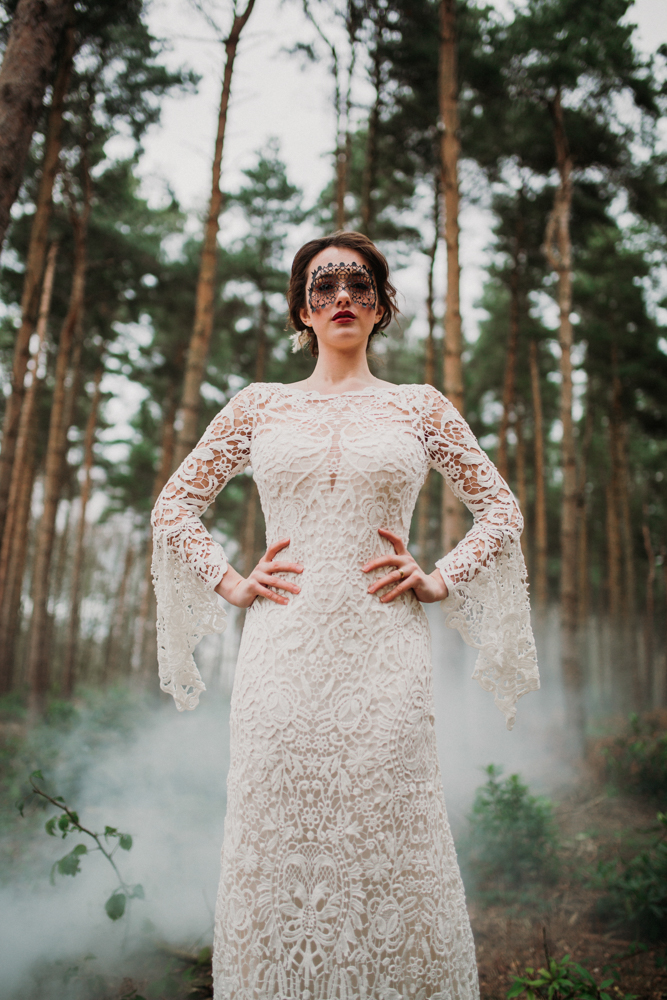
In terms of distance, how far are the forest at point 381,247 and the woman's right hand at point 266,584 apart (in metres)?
1.86

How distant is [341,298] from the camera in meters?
1.94

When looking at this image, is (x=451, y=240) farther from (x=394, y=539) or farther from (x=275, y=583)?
(x=275, y=583)

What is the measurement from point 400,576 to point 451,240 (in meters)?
5.07

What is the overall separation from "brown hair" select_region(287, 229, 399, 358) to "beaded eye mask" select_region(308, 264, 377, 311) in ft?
0.28

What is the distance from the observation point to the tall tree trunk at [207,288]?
5551 mm

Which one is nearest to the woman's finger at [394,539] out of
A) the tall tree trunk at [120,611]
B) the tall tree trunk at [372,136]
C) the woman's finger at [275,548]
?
the woman's finger at [275,548]

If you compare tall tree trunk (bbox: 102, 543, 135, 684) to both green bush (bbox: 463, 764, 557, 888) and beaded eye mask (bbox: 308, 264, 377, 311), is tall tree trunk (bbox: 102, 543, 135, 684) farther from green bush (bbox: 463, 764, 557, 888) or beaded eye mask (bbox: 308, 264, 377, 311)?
beaded eye mask (bbox: 308, 264, 377, 311)

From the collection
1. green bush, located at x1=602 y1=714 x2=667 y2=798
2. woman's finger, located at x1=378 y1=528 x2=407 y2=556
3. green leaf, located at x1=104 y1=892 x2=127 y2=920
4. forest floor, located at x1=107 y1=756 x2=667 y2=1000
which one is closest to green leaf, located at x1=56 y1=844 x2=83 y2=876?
green leaf, located at x1=104 y1=892 x2=127 y2=920

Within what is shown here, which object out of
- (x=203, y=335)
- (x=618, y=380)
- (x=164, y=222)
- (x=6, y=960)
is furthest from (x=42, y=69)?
(x=618, y=380)

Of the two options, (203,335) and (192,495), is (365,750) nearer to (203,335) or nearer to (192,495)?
(192,495)

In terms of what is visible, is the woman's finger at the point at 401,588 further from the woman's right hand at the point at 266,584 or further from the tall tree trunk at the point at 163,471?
the tall tree trunk at the point at 163,471

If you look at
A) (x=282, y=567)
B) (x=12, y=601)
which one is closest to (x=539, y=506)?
(x=12, y=601)

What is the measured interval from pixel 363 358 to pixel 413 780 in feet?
4.39

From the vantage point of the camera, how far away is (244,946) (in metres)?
1.54
